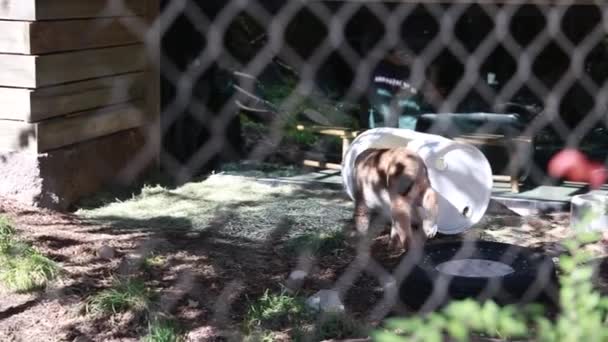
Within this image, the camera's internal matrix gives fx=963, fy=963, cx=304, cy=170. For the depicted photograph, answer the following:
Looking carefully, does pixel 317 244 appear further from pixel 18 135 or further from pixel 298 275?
pixel 18 135

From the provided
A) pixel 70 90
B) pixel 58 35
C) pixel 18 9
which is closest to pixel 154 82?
pixel 70 90

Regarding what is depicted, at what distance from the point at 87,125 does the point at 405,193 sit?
1.61 metres

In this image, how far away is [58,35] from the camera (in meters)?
4.31

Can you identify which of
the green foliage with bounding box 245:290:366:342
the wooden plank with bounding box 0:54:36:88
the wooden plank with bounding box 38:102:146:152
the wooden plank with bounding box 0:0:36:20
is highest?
the wooden plank with bounding box 0:0:36:20

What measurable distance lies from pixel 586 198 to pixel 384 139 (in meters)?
1.06

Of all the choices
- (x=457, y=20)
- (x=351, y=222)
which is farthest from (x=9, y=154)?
(x=457, y=20)

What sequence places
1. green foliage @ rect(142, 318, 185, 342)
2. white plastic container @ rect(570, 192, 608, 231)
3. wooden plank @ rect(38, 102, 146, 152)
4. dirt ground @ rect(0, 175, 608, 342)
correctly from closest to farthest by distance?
green foliage @ rect(142, 318, 185, 342) < dirt ground @ rect(0, 175, 608, 342) < wooden plank @ rect(38, 102, 146, 152) < white plastic container @ rect(570, 192, 608, 231)

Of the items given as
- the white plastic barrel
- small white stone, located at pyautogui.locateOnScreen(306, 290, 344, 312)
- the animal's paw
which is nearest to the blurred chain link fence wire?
the white plastic barrel

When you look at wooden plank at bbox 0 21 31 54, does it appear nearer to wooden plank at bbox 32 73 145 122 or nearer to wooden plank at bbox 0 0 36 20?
wooden plank at bbox 0 0 36 20

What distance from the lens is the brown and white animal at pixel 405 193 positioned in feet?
13.5

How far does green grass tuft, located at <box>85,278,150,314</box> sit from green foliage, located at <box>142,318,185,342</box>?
0.11 metres

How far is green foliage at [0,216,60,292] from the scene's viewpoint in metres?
3.13

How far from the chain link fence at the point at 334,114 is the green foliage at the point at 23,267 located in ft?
1.18

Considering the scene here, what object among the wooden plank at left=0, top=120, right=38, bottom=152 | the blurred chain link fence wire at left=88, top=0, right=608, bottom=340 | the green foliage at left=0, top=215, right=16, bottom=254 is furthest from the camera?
the blurred chain link fence wire at left=88, top=0, right=608, bottom=340
